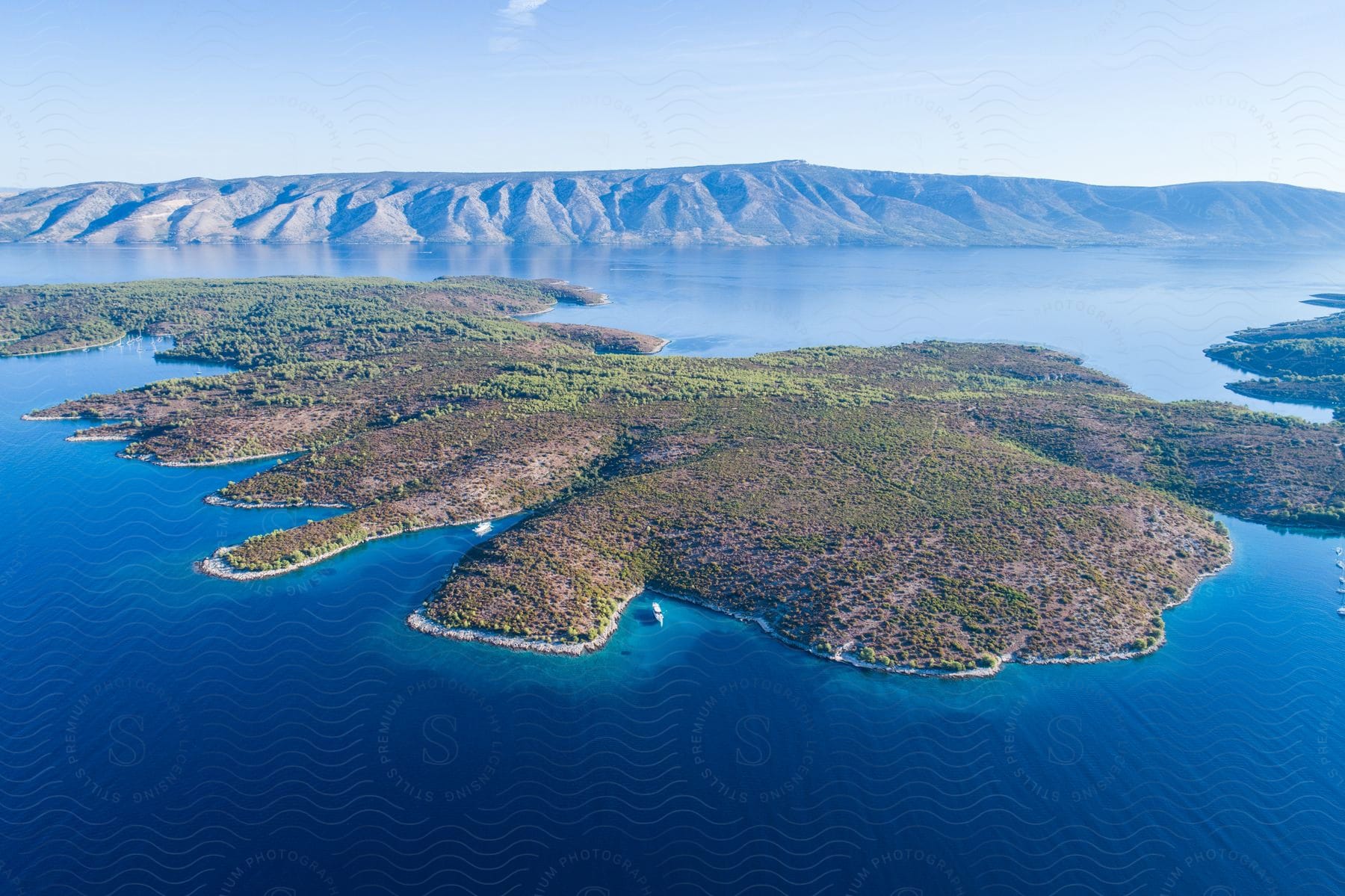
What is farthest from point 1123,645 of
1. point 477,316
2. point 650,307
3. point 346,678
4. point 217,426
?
point 650,307

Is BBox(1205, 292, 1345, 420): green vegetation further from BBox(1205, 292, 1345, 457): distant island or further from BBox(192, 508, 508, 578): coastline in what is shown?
BBox(192, 508, 508, 578): coastline

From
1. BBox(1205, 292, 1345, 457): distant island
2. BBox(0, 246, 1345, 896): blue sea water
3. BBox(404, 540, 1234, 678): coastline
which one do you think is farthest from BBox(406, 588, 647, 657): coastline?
BBox(1205, 292, 1345, 457): distant island

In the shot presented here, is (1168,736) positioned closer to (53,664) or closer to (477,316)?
(53,664)

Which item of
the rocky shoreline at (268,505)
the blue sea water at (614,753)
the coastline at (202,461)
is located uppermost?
the coastline at (202,461)

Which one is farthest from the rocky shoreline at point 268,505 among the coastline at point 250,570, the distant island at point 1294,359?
the distant island at point 1294,359

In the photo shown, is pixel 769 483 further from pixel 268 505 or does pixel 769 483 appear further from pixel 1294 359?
pixel 1294 359

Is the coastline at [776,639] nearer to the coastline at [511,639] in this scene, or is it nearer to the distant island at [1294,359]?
the coastline at [511,639]
